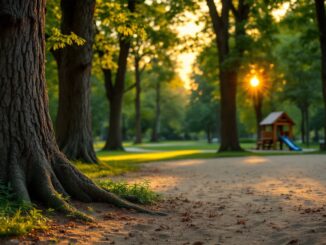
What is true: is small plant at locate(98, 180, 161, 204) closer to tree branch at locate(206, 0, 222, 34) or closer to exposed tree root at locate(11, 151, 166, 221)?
exposed tree root at locate(11, 151, 166, 221)

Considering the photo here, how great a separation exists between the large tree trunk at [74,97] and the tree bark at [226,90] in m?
14.3

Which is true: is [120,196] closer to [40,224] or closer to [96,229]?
[96,229]

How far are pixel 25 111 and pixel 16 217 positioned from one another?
1953 millimetres

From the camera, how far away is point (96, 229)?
6.64m

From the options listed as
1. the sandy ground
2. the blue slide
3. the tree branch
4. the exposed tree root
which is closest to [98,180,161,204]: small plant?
the sandy ground

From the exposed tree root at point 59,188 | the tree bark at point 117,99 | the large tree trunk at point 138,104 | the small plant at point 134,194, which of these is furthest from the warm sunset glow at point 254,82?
the exposed tree root at point 59,188

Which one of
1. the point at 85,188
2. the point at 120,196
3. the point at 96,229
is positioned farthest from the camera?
the point at 120,196

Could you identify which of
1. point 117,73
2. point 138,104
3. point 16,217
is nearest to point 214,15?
point 117,73

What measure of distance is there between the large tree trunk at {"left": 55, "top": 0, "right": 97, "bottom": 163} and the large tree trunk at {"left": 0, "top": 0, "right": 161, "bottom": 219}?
8.36 m

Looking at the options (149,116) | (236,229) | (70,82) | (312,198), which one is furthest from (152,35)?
(149,116)

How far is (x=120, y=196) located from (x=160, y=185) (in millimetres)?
4072

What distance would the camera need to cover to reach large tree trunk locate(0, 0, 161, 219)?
7168mm

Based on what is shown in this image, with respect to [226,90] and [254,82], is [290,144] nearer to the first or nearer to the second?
[226,90]

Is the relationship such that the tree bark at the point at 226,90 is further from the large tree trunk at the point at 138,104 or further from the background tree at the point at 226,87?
the large tree trunk at the point at 138,104
